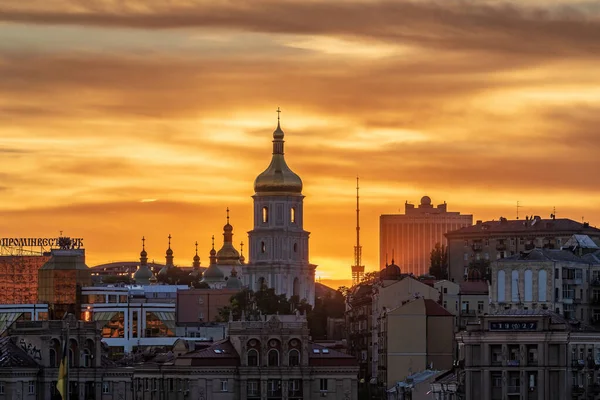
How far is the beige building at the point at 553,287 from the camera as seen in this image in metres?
170

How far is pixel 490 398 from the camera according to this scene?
15338cm

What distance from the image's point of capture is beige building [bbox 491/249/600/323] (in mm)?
170375

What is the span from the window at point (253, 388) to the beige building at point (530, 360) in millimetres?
40186

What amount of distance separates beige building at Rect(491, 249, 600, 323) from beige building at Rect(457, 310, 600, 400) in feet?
46.9

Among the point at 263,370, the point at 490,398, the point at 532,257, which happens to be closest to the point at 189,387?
the point at 263,370

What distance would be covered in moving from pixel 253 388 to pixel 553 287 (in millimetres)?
32941

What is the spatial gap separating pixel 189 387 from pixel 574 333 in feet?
152

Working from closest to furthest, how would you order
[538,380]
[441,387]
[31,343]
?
[538,380] → [441,387] → [31,343]

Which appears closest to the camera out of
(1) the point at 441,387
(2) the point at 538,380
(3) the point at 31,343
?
(2) the point at 538,380

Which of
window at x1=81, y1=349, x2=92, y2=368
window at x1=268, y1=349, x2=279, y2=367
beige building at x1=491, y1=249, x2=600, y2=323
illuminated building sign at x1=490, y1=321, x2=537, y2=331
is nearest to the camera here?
illuminated building sign at x1=490, y1=321, x2=537, y2=331

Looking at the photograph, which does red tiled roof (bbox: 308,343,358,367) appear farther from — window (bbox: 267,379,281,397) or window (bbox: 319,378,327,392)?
window (bbox: 267,379,281,397)

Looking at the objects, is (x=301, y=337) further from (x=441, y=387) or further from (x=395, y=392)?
(x=441, y=387)

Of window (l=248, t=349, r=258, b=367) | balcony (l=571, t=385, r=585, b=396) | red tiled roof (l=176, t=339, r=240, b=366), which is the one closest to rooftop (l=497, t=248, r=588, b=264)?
balcony (l=571, t=385, r=585, b=396)

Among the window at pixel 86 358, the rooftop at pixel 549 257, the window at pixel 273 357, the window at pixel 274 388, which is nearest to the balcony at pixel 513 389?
the rooftop at pixel 549 257
